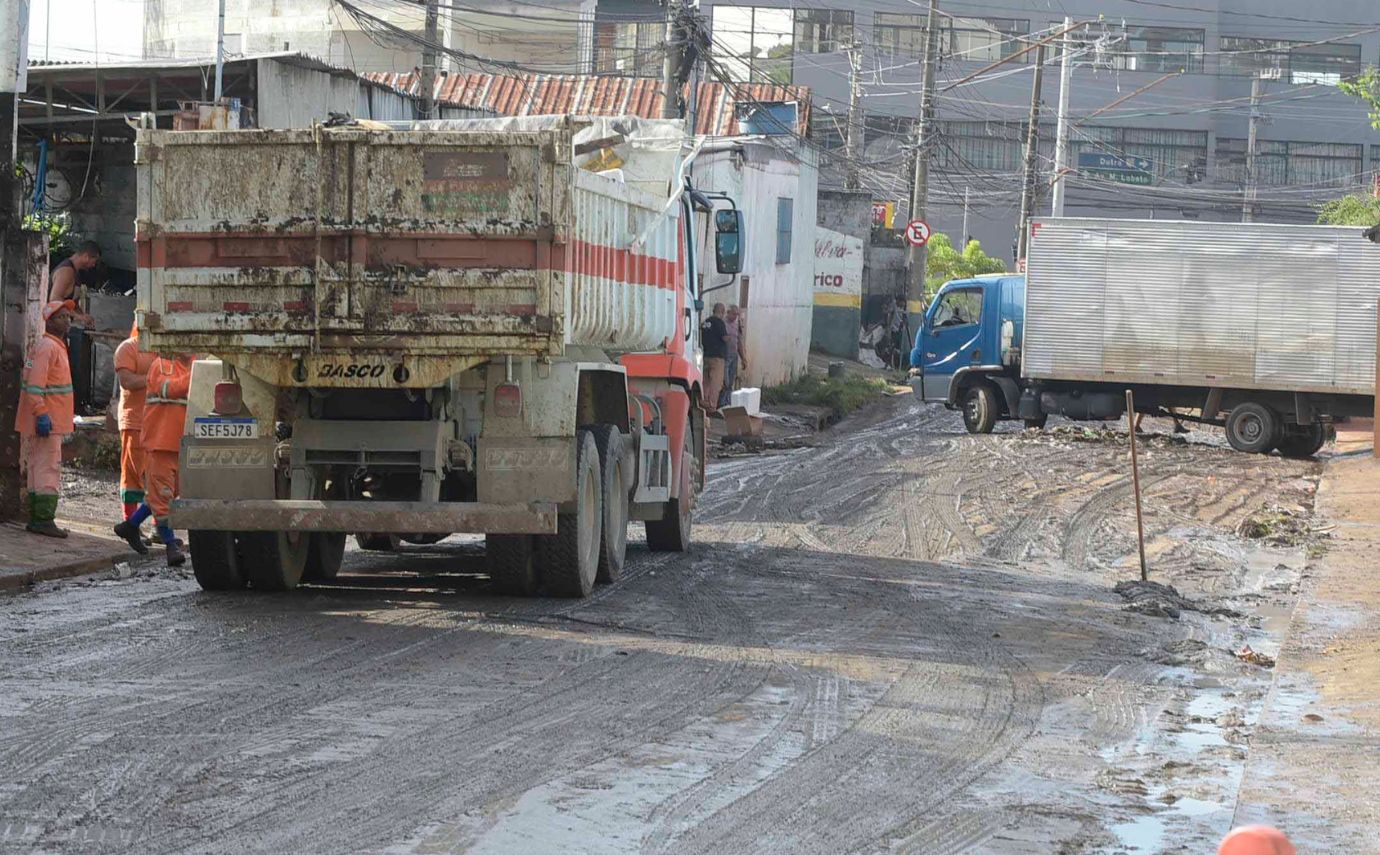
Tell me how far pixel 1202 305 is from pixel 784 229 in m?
12.4

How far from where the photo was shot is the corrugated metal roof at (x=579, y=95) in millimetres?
38719

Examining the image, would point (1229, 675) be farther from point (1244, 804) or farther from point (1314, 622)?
point (1244, 804)

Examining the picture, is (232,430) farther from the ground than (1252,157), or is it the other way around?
(1252,157)

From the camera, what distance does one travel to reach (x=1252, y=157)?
67.4m

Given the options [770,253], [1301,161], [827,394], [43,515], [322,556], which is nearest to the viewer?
[322,556]

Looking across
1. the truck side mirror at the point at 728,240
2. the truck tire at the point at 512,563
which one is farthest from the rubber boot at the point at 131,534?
the truck side mirror at the point at 728,240

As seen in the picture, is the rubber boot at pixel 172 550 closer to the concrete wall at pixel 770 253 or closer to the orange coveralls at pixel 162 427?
the orange coveralls at pixel 162 427

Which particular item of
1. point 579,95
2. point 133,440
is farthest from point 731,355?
point 133,440

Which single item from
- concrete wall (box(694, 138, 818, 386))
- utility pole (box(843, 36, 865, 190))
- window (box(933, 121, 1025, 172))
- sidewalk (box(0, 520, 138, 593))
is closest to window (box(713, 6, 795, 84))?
window (box(933, 121, 1025, 172))

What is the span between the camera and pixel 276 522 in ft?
34.2

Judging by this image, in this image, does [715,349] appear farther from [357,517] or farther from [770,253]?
[357,517]

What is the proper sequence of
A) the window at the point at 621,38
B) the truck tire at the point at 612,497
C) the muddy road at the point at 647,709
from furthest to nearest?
1. the window at the point at 621,38
2. the truck tire at the point at 612,497
3. the muddy road at the point at 647,709

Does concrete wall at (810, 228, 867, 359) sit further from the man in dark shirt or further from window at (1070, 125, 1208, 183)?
window at (1070, 125, 1208, 183)

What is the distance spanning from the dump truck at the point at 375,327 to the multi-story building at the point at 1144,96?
5718 centimetres
